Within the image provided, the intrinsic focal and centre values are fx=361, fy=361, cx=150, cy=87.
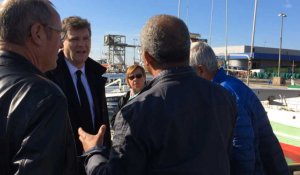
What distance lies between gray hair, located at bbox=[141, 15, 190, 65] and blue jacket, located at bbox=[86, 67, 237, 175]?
8cm

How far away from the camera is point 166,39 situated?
1.89 metres

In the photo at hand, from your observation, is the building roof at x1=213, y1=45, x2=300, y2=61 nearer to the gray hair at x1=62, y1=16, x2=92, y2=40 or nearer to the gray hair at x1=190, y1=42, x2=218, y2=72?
the gray hair at x1=62, y1=16, x2=92, y2=40

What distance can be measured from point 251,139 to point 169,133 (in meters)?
1.09

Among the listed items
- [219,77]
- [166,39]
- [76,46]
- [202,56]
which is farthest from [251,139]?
[76,46]

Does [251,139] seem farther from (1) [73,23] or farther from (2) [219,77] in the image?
(1) [73,23]

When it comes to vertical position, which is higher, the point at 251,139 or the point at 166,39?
the point at 166,39

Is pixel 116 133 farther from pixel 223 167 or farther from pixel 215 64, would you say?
pixel 215 64

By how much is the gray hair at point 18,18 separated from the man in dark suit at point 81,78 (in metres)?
1.29

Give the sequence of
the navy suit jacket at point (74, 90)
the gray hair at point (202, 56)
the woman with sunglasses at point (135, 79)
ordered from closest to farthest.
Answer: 1. the gray hair at point (202, 56)
2. the navy suit jacket at point (74, 90)
3. the woman with sunglasses at point (135, 79)

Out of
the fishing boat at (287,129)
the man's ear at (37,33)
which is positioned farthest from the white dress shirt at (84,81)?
the fishing boat at (287,129)

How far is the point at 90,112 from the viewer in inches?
119

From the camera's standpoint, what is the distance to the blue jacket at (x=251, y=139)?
8.50 ft

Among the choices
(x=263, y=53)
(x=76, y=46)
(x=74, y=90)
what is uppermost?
(x=263, y=53)

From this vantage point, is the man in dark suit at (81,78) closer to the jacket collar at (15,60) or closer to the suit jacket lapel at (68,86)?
the suit jacket lapel at (68,86)
